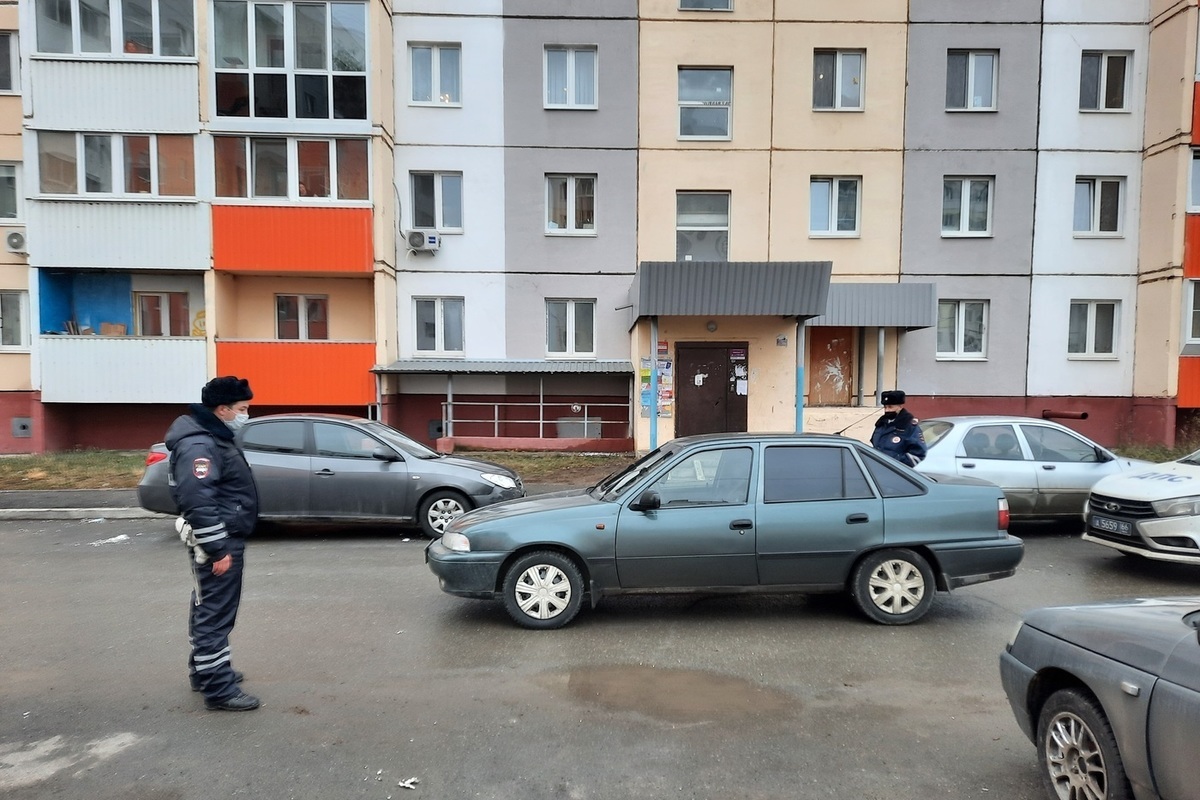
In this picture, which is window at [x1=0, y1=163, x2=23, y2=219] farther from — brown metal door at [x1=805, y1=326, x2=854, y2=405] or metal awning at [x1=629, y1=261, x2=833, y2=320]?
brown metal door at [x1=805, y1=326, x2=854, y2=405]

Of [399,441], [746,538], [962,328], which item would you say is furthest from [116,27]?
[962,328]

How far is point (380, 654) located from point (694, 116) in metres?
14.8


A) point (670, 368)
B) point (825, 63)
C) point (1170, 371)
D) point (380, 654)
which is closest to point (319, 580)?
point (380, 654)

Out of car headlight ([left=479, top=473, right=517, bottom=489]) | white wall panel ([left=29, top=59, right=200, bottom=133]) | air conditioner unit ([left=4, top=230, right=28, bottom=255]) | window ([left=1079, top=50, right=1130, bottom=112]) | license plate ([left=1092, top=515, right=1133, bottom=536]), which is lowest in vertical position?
license plate ([left=1092, top=515, right=1133, bottom=536])

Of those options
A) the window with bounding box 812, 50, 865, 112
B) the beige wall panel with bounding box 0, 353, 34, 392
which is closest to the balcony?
the beige wall panel with bounding box 0, 353, 34, 392

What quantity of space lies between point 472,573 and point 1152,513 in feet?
20.0

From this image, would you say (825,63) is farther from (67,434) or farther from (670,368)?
(67,434)

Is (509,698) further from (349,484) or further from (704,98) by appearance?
(704,98)

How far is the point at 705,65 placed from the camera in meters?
15.9

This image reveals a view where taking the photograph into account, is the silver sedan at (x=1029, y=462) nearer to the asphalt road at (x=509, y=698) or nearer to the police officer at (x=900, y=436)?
the police officer at (x=900, y=436)

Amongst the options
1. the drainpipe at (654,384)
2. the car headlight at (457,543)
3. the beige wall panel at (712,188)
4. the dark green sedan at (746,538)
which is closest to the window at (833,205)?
the beige wall panel at (712,188)

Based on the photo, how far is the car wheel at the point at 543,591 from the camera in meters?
4.93

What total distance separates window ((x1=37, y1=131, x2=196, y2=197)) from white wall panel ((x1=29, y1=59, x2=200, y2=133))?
207 mm

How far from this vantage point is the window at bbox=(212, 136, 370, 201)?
14.9 meters
